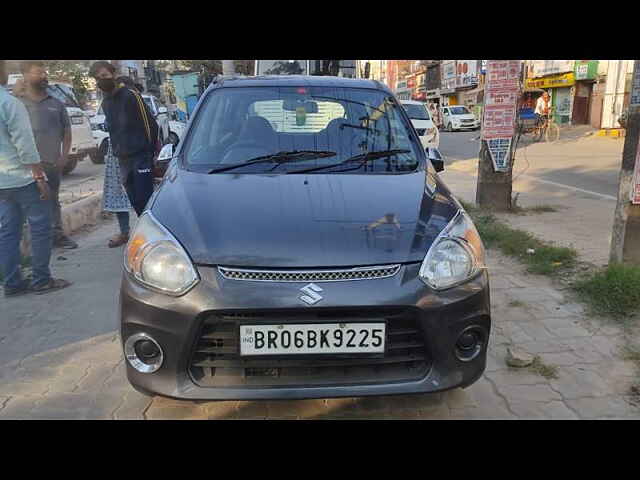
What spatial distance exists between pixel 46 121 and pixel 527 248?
492cm

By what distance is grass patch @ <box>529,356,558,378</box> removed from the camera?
2.90m

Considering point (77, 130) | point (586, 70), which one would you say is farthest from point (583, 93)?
point (77, 130)

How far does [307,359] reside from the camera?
207 cm

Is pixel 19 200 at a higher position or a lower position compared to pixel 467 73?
lower

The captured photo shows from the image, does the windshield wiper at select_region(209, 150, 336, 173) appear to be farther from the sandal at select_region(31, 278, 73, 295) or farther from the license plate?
the sandal at select_region(31, 278, 73, 295)

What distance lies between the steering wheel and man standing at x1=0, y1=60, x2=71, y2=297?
5.89 ft

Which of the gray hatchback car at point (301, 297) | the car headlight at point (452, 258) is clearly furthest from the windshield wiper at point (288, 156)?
the car headlight at point (452, 258)

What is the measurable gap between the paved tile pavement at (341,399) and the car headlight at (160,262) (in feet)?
2.71

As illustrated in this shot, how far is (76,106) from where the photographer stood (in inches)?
451

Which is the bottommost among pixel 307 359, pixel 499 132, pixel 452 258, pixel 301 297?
pixel 307 359

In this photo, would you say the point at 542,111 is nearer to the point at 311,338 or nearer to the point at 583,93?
the point at 583,93

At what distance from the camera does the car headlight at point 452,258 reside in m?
2.15

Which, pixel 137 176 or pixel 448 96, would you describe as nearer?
pixel 137 176

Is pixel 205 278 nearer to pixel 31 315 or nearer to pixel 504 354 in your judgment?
pixel 504 354
